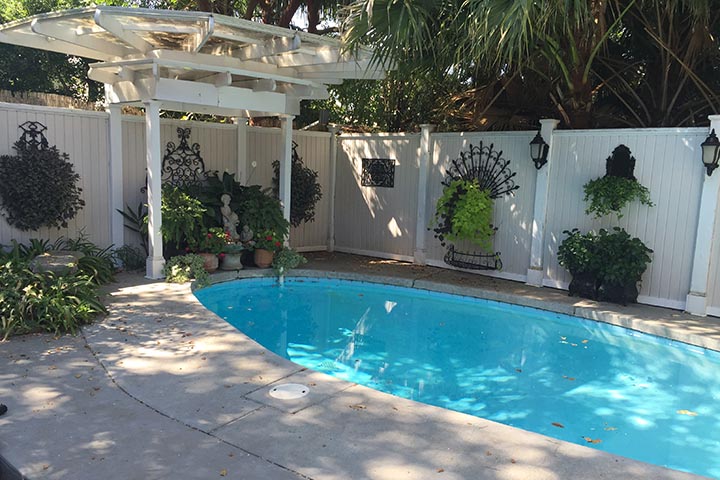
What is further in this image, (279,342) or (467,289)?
(467,289)

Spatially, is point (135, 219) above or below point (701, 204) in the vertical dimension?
below

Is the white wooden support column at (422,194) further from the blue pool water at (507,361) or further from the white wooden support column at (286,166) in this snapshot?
the white wooden support column at (286,166)

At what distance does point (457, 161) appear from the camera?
30.3ft

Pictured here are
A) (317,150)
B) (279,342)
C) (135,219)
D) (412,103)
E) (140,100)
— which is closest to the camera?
(279,342)

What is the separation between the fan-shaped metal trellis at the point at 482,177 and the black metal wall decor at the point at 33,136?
6032 mm

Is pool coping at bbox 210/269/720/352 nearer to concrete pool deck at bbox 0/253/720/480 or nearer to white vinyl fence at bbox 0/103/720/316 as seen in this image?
white vinyl fence at bbox 0/103/720/316

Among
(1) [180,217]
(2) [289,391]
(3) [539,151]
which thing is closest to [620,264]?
(3) [539,151]

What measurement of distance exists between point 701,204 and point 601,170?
1.31 meters

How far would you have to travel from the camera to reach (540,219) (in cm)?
824

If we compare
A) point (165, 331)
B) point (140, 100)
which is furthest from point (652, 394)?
point (140, 100)

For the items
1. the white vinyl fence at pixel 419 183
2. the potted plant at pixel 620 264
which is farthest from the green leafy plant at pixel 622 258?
the white vinyl fence at pixel 419 183

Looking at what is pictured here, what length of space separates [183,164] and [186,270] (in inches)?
86.5

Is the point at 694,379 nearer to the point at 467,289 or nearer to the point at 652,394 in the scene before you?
the point at 652,394

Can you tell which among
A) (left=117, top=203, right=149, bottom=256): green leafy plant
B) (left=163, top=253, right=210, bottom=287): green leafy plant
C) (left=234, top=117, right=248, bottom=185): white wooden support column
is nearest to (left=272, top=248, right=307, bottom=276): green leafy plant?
(left=163, top=253, right=210, bottom=287): green leafy plant
